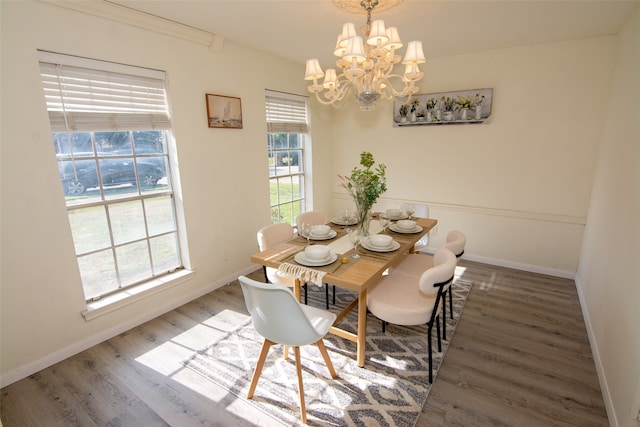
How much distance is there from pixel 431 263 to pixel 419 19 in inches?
84.1

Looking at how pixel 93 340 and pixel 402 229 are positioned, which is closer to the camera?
pixel 93 340

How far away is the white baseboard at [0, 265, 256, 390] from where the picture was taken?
2.12 meters

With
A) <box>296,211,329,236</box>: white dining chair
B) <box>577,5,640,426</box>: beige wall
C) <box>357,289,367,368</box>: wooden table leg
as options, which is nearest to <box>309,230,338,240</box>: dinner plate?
<box>296,211,329,236</box>: white dining chair

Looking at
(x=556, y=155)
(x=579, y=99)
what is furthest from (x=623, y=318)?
(x=579, y=99)

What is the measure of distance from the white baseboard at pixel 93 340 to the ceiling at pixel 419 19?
255cm

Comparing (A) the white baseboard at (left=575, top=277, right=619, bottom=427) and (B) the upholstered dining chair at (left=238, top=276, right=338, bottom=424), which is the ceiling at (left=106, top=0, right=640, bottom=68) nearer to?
(B) the upholstered dining chair at (left=238, top=276, right=338, bottom=424)

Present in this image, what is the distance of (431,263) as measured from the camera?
2.74m

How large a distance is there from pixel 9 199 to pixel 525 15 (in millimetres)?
4106

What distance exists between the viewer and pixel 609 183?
2623 millimetres

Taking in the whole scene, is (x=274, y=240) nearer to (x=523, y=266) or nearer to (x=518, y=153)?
(x=518, y=153)

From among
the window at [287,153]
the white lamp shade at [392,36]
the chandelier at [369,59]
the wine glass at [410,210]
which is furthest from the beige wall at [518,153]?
the white lamp shade at [392,36]

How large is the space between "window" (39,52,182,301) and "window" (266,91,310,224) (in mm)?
1422

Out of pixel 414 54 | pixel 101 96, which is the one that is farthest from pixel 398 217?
pixel 101 96

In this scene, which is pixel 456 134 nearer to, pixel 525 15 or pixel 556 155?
pixel 556 155
